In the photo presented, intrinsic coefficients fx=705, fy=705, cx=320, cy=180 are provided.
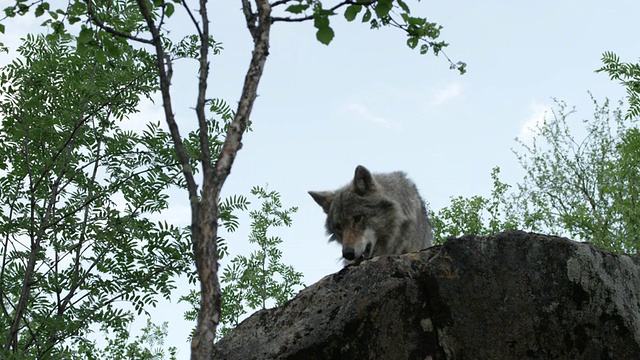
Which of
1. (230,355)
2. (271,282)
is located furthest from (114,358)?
(230,355)

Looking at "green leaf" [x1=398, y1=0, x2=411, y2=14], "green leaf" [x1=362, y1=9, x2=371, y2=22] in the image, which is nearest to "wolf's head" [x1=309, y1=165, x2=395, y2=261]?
"green leaf" [x1=362, y1=9, x2=371, y2=22]

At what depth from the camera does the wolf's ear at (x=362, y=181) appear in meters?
9.73

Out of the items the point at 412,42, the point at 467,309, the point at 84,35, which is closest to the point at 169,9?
the point at 84,35

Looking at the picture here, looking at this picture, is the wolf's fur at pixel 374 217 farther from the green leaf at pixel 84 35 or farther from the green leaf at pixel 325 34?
the green leaf at pixel 84 35

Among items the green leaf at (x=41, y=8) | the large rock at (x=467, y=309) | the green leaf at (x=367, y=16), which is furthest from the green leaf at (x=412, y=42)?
the green leaf at (x=41, y=8)

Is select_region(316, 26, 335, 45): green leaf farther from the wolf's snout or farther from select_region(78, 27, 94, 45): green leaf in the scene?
the wolf's snout

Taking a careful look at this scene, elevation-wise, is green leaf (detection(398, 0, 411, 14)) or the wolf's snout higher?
green leaf (detection(398, 0, 411, 14))

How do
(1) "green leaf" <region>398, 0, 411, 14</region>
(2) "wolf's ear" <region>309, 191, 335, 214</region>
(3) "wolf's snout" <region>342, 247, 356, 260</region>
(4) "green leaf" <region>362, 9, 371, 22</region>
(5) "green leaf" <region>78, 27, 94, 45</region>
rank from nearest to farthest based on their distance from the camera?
1. (1) "green leaf" <region>398, 0, 411, 14</region>
2. (5) "green leaf" <region>78, 27, 94, 45</region>
3. (4) "green leaf" <region>362, 9, 371, 22</region>
4. (3) "wolf's snout" <region>342, 247, 356, 260</region>
5. (2) "wolf's ear" <region>309, 191, 335, 214</region>

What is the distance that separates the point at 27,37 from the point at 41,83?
3.64ft

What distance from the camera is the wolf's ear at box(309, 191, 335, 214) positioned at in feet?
33.8

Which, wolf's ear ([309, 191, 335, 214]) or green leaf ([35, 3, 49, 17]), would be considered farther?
wolf's ear ([309, 191, 335, 214])

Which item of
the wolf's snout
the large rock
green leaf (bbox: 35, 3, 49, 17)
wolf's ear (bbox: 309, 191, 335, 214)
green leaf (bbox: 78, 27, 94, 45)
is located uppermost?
green leaf (bbox: 35, 3, 49, 17)

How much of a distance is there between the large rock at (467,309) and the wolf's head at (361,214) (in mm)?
2167

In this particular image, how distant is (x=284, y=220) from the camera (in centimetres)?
1762
